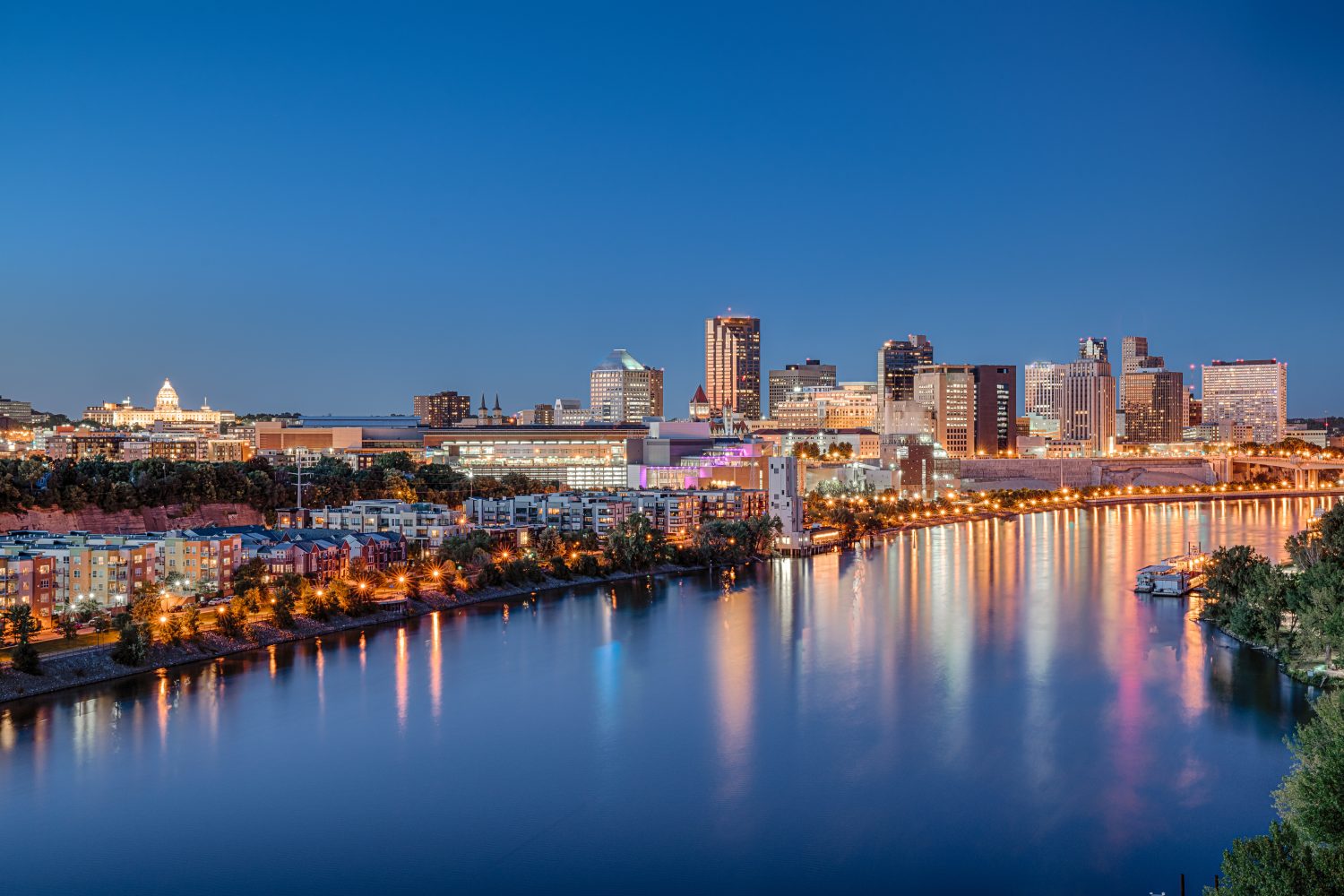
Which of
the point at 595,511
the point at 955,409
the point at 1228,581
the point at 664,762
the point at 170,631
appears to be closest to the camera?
the point at 664,762

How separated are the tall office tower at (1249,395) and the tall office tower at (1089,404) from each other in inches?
375

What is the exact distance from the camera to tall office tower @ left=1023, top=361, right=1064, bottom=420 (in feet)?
142

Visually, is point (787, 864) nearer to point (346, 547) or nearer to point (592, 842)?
point (592, 842)

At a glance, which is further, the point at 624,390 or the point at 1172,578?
the point at 624,390

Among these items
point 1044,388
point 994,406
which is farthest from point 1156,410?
point 994,406

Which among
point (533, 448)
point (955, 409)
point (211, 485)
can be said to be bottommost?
point (211, 485)

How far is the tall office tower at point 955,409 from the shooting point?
32781 mm

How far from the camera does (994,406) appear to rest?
3356 centimetres

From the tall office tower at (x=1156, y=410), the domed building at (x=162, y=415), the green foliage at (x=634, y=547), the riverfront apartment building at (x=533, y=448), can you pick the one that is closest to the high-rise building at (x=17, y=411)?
the domed building at (x=162, y=415)

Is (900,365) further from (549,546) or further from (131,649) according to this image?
(131,649)

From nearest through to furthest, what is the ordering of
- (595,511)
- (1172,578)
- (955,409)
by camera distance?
(1172,578) < (595,511) < (955,409)

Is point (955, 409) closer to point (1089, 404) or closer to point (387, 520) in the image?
point (1089, 404)

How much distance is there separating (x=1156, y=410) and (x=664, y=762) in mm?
43140

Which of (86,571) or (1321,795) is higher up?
(86,571)
